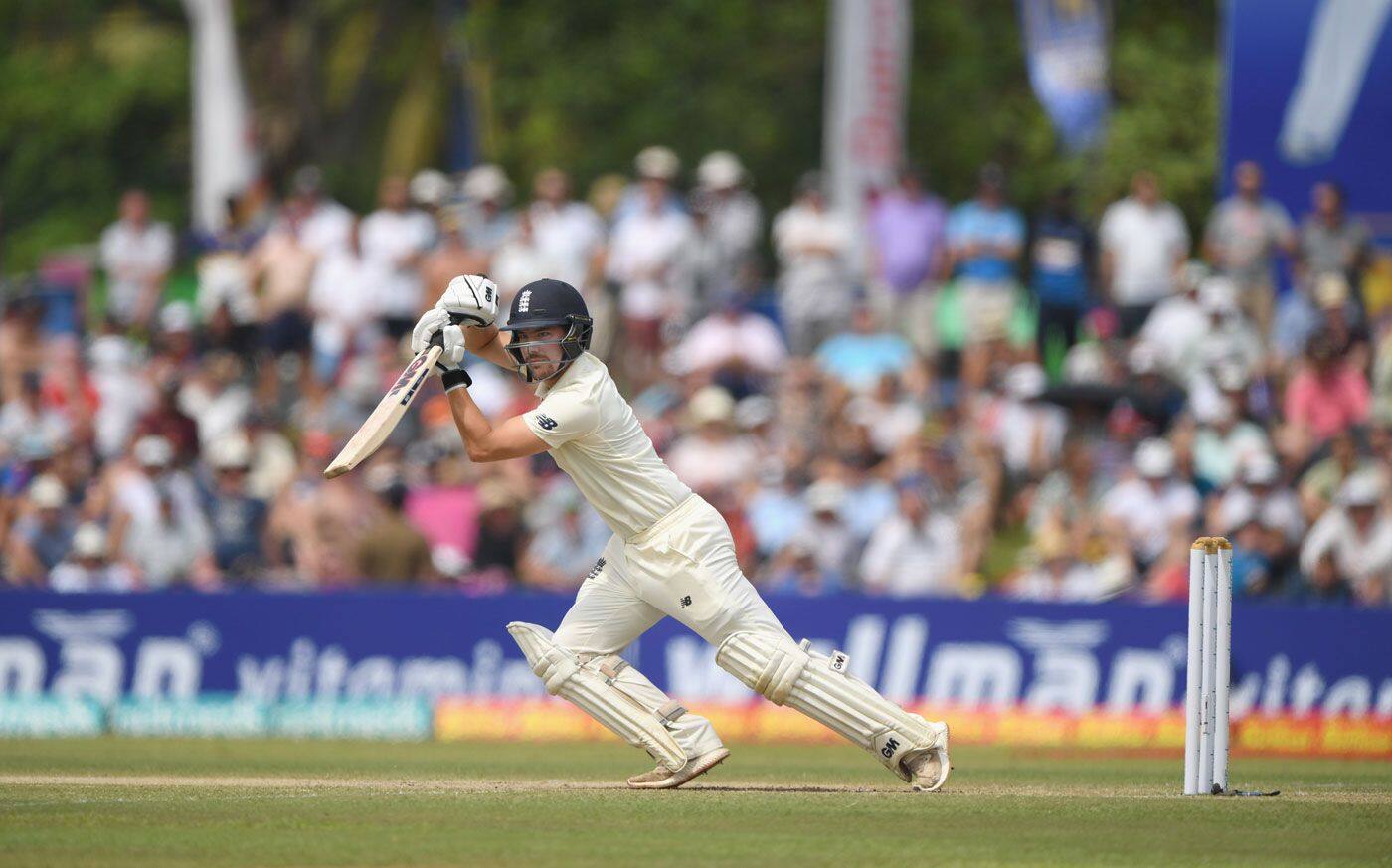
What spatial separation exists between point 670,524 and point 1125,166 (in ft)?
57.5

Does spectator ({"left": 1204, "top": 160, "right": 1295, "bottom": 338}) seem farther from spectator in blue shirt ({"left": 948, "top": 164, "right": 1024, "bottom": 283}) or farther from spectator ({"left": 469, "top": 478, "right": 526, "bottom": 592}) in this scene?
spectator ({"left": 469, "top": 478, "right": 526, "bottom": 592})

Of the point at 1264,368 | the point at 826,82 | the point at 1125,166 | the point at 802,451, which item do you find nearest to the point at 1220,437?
the point at 1264,368

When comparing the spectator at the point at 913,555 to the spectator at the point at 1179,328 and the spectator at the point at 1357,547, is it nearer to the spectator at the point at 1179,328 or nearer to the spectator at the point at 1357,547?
the spectator at the point at 1357,547

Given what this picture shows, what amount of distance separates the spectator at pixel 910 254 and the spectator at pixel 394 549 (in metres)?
4.84

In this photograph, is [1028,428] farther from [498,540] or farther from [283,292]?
[283,292]

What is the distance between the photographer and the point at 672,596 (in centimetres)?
798

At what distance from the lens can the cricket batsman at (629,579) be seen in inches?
311

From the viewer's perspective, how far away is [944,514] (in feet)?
45.3

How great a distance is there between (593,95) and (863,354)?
32.8 feet

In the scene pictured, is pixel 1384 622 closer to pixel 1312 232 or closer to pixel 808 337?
pixel 1312 232

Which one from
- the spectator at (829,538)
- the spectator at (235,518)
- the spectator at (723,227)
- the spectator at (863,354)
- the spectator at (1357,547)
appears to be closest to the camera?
the spectator at (1357,547)

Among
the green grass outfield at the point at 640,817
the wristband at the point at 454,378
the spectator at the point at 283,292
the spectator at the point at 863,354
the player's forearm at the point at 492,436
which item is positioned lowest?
the green grass outfield at the point at 640,817

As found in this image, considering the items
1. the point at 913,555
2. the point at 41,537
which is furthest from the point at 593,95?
the point at 913,555

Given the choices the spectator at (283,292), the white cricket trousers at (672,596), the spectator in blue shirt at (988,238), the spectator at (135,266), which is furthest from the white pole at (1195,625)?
the spectator at (135,266)
